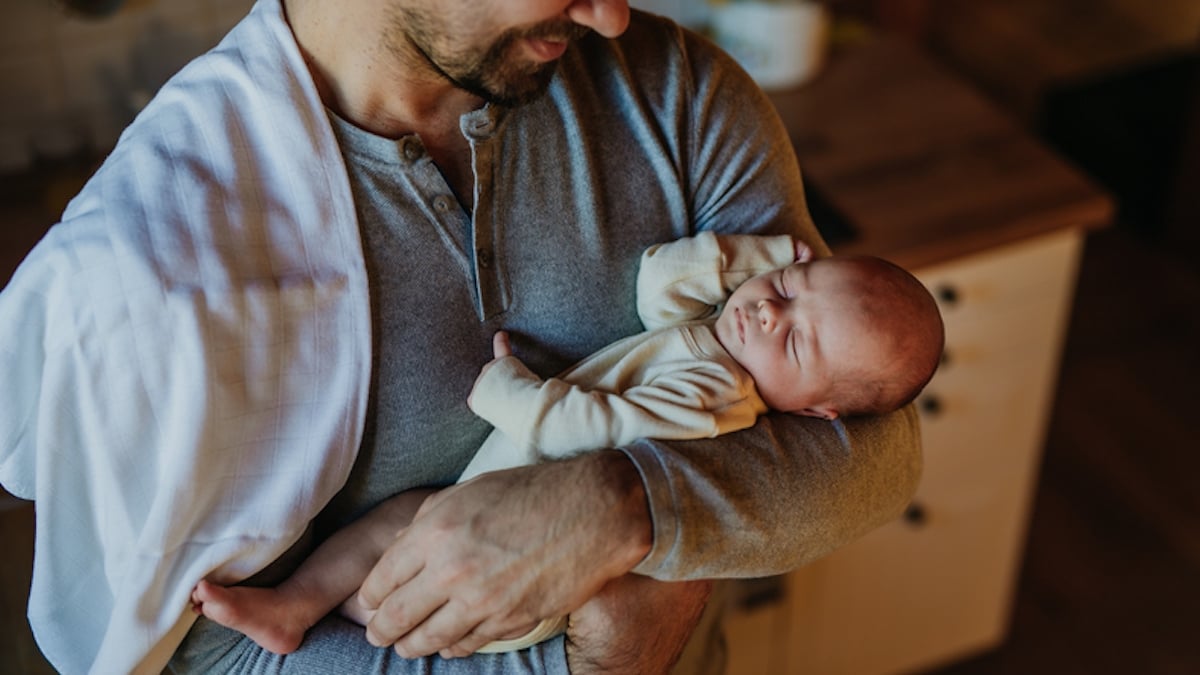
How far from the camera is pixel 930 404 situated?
2098 millimetres

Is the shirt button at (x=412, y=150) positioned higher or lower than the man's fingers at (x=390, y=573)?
higher

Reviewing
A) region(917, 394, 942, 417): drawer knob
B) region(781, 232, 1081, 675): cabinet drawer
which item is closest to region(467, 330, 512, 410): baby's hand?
region(781, 232, 1081, 675): cabinet drawer

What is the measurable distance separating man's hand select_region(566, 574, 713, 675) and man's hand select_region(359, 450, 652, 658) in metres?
0.06

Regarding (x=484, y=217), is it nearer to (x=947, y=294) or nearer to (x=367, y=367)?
(x=367, y=367)

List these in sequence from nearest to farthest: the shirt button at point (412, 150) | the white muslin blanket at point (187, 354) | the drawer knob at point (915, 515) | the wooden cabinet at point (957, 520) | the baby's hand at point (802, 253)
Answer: the white muslin blanket at point (187, 354), the shirt button at point (412, 150), the baby's hand at point (802, 253), the wooden cabinet at point (957, 520), the drawer knob at point (915, 515)

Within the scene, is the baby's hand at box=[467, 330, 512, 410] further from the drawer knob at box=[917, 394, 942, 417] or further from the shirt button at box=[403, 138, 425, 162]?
the drawer knob at box=[917, 394, 942, 417]

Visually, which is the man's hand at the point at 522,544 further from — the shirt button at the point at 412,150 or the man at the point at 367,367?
the shirt button at the point at 412,150

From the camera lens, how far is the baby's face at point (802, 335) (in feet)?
3.84

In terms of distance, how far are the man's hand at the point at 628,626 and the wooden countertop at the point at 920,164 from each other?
0.82 m

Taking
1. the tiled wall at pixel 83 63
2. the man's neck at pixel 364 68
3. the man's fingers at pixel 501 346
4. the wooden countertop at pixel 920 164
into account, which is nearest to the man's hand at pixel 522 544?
the man's fingers at pixel 501 346

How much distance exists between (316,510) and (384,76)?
0.37m

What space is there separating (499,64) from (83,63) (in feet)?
3.63

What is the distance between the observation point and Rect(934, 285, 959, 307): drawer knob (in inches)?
77.4

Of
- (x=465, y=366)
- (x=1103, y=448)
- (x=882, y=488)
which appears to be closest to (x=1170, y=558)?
(x=1103, y=448)
